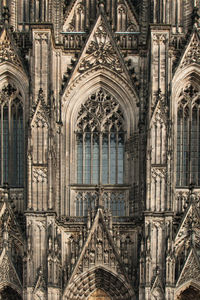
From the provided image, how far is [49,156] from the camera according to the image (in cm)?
2455

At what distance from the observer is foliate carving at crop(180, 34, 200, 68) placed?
26.3 m

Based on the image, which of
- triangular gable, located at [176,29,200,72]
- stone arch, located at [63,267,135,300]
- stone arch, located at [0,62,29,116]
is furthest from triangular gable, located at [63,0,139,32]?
stone arch, located at [63,267,135,300]

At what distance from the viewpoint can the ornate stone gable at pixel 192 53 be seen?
2627 centimetres

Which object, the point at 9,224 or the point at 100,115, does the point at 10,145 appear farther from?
the point at 100,115

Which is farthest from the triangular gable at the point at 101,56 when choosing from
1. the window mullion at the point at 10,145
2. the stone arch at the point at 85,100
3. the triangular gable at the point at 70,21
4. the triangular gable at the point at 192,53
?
the window mullion at the point at 10,145

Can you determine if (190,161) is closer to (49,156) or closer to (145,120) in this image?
(145,120)

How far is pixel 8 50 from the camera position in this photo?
26453 millimetres

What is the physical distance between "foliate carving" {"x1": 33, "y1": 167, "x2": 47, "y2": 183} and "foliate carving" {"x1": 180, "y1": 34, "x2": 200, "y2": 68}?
5542mm

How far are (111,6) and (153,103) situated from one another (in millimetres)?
4175

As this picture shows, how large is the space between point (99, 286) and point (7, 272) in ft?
9.21

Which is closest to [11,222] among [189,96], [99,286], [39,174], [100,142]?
[39,174]

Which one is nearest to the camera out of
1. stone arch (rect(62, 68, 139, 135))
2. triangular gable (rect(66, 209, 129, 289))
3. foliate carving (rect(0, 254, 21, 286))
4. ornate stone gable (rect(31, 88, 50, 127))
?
foliate carving (rect(0, 254, 21, 286))

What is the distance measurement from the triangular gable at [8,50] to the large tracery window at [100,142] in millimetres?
2531

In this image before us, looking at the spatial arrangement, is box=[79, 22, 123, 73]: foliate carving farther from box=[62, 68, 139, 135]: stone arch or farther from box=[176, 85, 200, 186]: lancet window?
box=[176, 85, 200, 186]: lancet window
